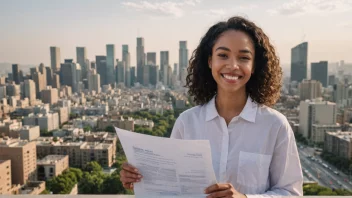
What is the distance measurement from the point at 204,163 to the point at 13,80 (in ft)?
82.3

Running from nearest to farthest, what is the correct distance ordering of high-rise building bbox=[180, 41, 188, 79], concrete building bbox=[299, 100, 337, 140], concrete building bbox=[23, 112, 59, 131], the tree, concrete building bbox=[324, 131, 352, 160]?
the tree, concrete building bbox=[324, 131, 352, 160], concrete building bbox=[299, 100, 337, 140], concrete building bbox=[23, 112, 59, 131], high-rise building bbox=[180, 41, 188, 79]

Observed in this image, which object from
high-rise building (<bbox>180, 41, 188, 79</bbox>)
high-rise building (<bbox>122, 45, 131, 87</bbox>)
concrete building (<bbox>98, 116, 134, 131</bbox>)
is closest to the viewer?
concrete building (<bbox>98, 116, 134, 131</bbox>)

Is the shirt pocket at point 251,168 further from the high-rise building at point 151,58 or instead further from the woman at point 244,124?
the high-rise building at point 151,58

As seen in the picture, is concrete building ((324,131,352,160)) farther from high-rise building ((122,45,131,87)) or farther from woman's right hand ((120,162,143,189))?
high-rise building ((122,45,131,87))

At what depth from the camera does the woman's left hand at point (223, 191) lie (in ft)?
1.87

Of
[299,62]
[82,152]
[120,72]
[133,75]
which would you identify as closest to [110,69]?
[120,72]

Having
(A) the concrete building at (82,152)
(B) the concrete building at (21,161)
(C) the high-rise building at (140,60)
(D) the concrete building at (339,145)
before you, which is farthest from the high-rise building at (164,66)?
(B) the concrete building at (21,161)

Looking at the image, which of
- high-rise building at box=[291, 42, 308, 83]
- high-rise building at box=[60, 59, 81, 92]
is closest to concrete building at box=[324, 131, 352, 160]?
high-rise building at box=[291, 42, 308, 83]

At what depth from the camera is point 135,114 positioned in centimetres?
1669

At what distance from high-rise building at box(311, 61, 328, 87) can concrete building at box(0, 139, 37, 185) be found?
65.0ft

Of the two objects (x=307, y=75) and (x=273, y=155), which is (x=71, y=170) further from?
(x=307, y=75)

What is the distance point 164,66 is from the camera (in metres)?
31.4

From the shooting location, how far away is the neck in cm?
71

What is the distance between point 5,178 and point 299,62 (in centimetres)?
2178
